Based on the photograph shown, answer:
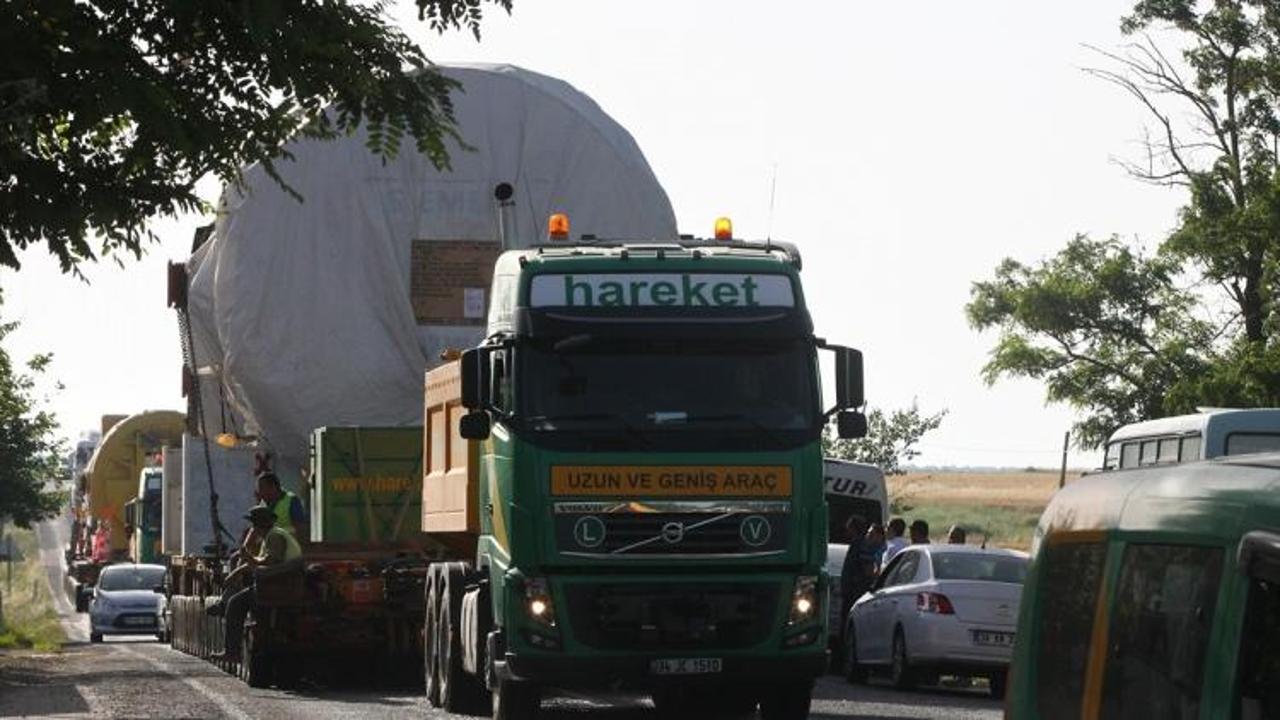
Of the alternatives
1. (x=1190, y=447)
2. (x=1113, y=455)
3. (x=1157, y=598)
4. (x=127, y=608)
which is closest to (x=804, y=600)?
(x=1190, y=447)

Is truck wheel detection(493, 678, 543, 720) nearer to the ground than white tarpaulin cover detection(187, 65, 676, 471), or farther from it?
nearer to the ground

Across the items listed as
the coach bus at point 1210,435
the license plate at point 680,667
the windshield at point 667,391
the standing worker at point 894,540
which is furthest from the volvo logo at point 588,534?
the standing worker at point 894,540

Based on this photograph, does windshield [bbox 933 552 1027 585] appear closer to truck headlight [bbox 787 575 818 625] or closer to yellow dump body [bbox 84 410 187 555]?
truck headlight [bbox 787 575 818 625]

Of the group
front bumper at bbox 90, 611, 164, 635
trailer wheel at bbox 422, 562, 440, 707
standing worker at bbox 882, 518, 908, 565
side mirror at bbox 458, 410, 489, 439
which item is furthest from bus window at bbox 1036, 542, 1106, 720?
front bumper at bbox 90, 611, 164, 635

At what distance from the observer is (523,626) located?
16734 millimetres

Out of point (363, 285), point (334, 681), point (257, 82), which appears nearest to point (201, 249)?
point (363, 285)

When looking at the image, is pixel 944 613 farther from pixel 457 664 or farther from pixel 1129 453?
pixel 457 664

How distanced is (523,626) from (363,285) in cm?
887

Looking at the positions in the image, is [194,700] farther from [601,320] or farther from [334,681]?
[601,320]

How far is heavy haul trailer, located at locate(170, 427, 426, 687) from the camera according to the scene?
23.7 meters

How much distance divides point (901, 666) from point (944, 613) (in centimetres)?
88

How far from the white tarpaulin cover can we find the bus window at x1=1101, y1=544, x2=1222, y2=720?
59.8 feet

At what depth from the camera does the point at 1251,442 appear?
2083cm

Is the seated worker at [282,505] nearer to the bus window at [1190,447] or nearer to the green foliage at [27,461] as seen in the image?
the bus window at [1190,447]
